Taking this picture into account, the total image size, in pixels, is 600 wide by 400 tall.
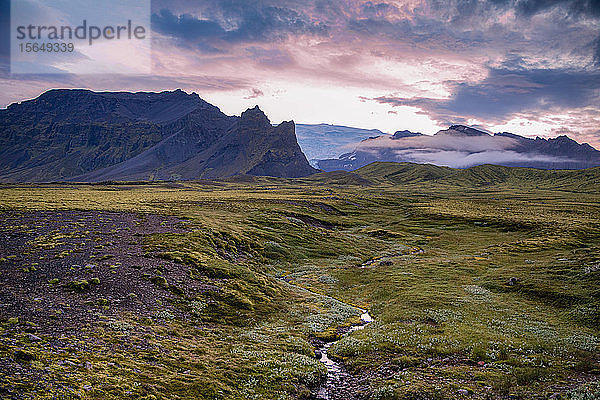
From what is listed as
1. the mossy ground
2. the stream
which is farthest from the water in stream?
the mossy ground

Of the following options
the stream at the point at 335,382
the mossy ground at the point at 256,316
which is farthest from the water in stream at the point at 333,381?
the mossy ground at the point at 256,316

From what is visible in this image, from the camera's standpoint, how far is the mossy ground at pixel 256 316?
69.6 ft

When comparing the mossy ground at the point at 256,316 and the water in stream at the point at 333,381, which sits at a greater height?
the mossy ground at the point at 256,316

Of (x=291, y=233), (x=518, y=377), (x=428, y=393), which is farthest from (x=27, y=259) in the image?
(x=291, y=233)

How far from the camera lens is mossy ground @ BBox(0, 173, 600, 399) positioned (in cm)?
2120

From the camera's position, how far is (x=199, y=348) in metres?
26.9

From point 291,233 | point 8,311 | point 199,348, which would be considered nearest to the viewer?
point 8,311

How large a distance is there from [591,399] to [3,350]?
108ft

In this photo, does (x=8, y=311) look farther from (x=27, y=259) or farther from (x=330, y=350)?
(x=330, y=350)

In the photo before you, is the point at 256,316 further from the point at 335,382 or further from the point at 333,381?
the point at 335,382

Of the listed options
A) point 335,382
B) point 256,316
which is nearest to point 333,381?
point 335,382

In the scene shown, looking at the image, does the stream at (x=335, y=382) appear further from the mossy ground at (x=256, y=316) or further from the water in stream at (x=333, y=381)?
the mossy ground at (x=256, y=316)

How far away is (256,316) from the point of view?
37.7 metres

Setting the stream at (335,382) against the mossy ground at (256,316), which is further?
the stream at (335,382)
